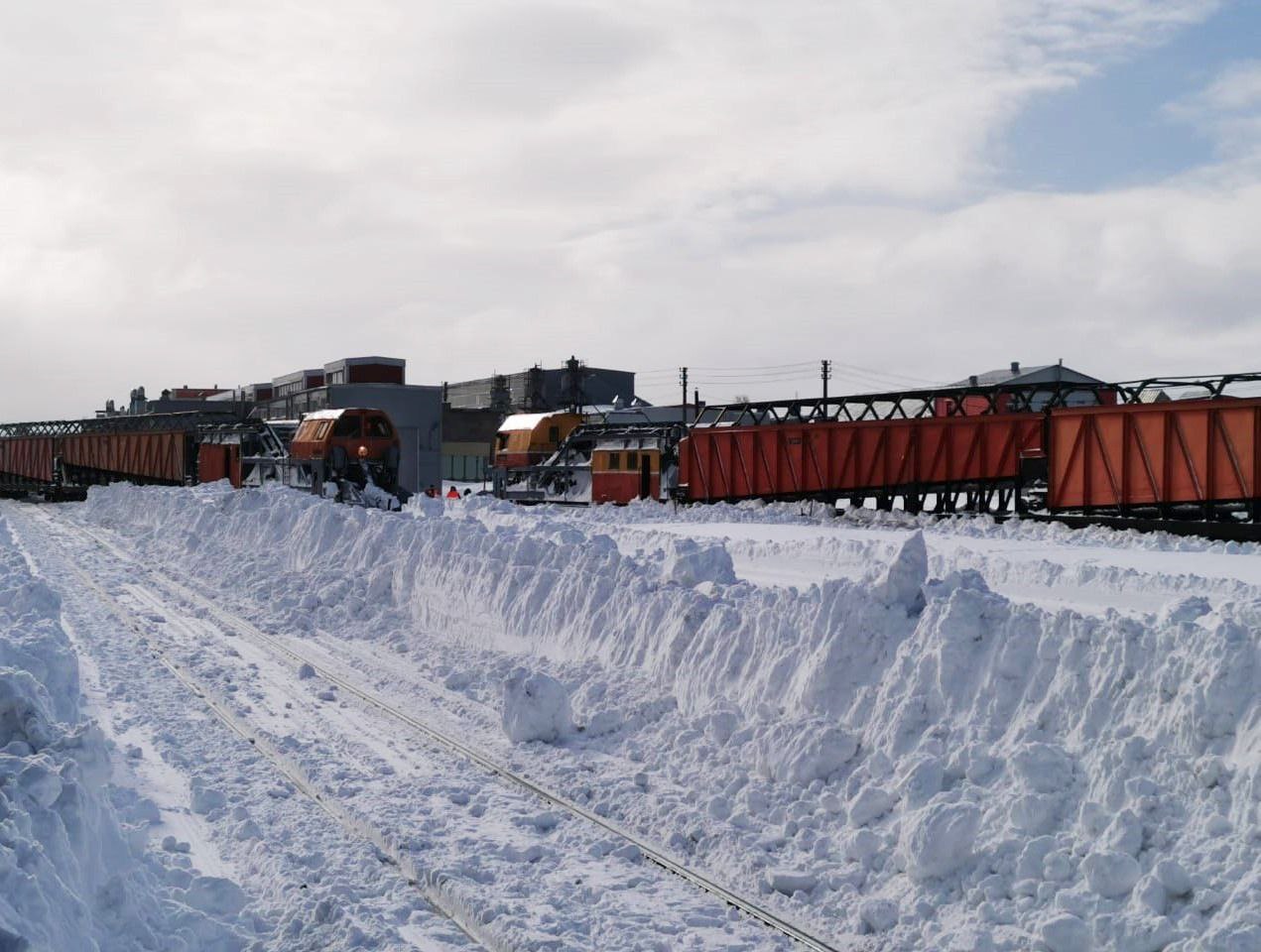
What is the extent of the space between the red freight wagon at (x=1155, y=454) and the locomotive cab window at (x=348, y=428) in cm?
2220

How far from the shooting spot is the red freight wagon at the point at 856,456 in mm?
29422

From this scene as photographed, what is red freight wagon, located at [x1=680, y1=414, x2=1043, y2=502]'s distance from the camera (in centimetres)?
2942

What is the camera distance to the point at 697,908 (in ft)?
21.1

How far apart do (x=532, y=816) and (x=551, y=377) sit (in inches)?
3264

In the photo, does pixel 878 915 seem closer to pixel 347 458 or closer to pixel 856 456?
pixel 856 456

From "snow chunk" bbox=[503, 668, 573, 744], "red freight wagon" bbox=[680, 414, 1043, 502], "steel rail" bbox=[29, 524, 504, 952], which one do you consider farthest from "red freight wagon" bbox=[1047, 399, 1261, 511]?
"steel rail" bbox=[29, 524, 504, 952]

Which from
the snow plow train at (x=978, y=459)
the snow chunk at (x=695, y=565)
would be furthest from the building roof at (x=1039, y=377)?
the snow chunk at (x=695, y=565)

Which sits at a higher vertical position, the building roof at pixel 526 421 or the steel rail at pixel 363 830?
the building roof at pixel 526 421

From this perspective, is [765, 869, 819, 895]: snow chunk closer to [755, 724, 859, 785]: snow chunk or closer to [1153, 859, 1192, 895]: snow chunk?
[755, 724, 859, 785]: snow chunk

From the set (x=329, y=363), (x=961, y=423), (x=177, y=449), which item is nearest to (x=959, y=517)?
(x=961, y=423)

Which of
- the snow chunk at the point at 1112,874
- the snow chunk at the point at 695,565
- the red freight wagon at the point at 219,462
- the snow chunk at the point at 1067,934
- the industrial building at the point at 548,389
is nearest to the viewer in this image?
the snow chunk at the point at 1067,934

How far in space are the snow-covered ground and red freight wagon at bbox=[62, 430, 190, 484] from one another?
38.0 meters

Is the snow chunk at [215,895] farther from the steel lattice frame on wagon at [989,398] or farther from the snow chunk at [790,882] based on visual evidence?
the steel lattice frame on wagon at [989,398]

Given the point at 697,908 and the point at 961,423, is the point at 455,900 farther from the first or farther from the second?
the point at 961,423
